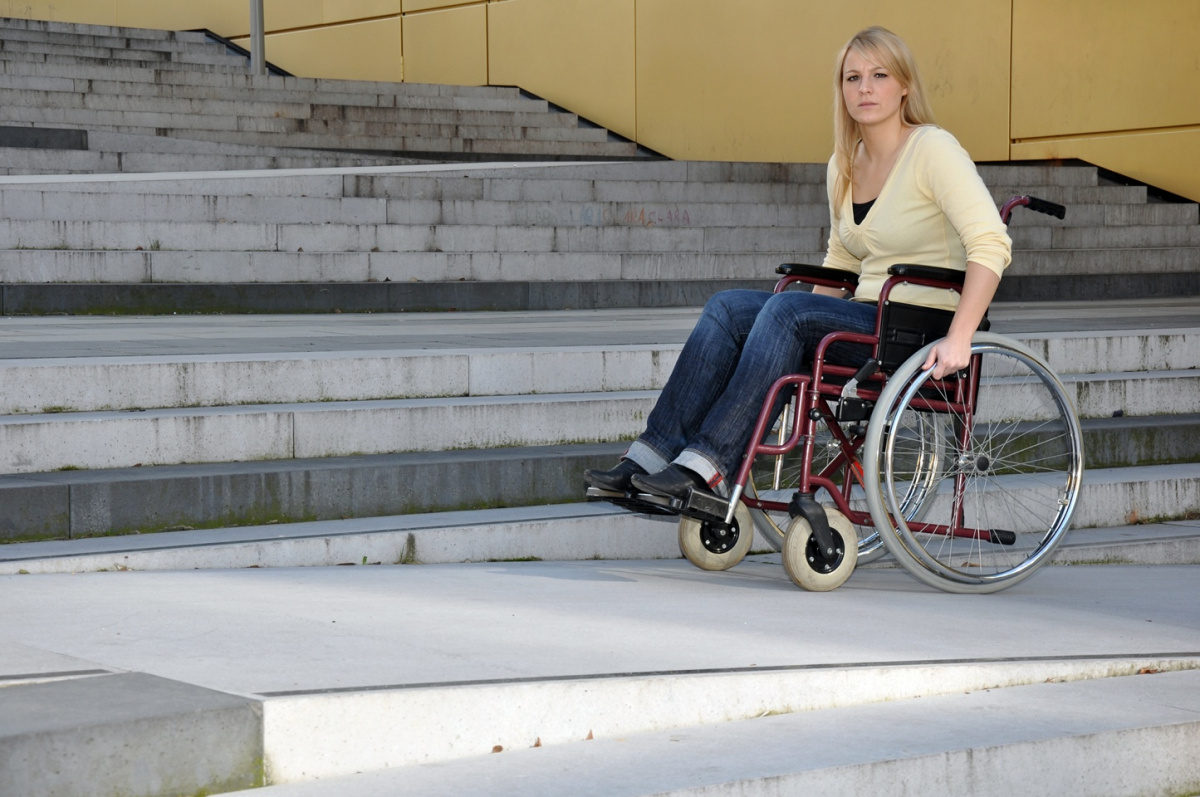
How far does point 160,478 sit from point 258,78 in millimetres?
9074

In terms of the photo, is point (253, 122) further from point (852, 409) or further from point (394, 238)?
point (852, 409)

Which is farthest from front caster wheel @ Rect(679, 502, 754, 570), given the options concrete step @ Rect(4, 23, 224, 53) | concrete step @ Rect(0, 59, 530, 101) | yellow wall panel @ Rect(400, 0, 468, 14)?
yellow wall panel @ Rect(400, 0, 468, 14)

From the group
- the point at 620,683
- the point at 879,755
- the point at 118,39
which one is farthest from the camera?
the point at 118,39

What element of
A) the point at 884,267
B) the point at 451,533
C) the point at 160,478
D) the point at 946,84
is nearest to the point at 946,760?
the point at 884,267

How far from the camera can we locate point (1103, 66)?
34.4 feet

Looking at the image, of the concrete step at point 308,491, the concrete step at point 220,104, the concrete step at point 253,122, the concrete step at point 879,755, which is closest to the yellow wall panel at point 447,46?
the concrete step at point 220,104

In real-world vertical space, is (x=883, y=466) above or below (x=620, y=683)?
above

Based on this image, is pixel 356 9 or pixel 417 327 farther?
pixel 356 9

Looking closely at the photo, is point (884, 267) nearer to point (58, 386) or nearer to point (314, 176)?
point (58, 386)

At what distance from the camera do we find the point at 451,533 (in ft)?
12.1

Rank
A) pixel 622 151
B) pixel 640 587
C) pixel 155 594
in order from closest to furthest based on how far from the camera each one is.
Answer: pixel 155 594 < pixel 640 587 < pixel 622 151

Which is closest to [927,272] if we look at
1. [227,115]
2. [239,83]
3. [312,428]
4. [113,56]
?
[312,428]

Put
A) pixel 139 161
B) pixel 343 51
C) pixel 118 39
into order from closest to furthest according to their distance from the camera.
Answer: pixel 139 161 < pixel 118 39 < pixel 343 51

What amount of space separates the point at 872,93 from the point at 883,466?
0.90 metres
